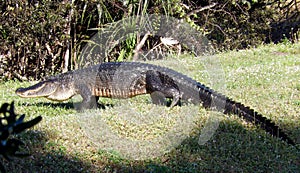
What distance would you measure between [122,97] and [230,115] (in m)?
1.64

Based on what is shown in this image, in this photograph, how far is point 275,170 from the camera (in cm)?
479

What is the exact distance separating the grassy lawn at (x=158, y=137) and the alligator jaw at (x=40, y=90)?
0.25 meters

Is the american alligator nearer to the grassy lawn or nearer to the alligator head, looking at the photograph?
the alligator head

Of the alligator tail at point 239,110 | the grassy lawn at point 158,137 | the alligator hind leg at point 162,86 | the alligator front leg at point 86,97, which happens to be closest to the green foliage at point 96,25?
the grassy lawn at point 158,137

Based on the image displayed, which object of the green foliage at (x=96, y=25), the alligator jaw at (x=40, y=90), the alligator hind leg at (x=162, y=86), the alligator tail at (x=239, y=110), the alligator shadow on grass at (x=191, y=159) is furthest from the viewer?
the green foliage at (x=96, y=25)

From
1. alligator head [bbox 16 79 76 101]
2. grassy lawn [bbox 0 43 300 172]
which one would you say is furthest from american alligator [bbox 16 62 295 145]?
grassy lawn [bbox 0 43 300 172]

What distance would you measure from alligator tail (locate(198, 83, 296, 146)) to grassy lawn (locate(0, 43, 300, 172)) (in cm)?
10

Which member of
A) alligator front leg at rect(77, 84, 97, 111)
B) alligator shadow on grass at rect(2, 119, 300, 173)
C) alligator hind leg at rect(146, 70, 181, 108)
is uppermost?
alligator hind leg at rect(146, 70, 181, 108)

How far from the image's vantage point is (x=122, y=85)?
6809 millimetres

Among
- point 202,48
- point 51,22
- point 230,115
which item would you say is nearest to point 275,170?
point 230,115

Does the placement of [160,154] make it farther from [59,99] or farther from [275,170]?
[59,99]

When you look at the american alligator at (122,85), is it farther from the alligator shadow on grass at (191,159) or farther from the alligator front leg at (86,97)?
the alligator shadow on grass at (191,159)

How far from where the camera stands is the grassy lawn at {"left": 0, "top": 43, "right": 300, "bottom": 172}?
4832 millimetres

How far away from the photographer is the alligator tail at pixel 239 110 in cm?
560
